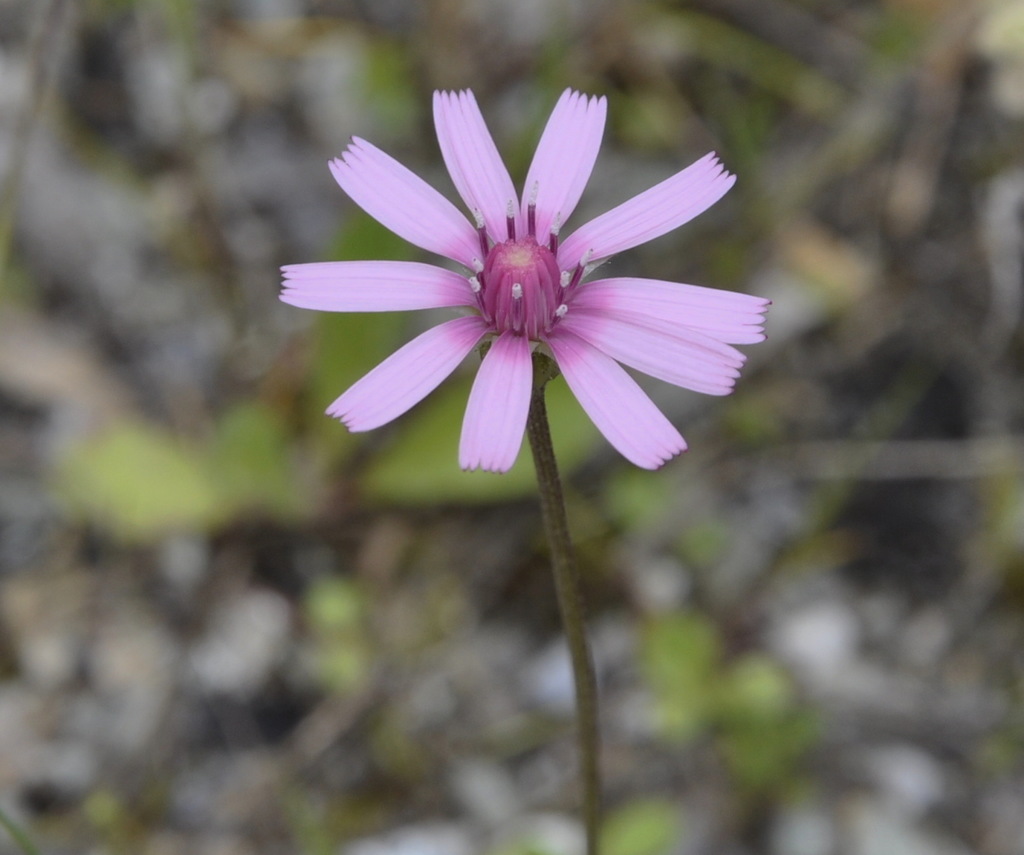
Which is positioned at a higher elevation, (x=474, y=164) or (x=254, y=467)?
(x=254, y=467)

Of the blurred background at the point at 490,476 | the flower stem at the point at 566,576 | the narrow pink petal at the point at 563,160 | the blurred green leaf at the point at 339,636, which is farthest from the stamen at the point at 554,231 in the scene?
the blurred green leaf at the point at 339,636

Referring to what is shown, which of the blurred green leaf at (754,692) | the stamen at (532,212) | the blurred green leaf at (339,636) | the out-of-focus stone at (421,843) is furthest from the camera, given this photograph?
the blurred green leaf at (339,636)

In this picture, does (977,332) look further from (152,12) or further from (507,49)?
(152,12)

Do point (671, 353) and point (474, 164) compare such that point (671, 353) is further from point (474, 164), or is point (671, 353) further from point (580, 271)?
point (474, 164)

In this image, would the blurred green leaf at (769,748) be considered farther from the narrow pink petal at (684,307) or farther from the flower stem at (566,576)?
the narrow pink petal at (684,307)

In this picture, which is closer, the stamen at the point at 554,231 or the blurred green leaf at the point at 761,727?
the stamen at the point at 554,231

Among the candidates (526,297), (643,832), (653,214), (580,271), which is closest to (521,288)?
(526,297)
